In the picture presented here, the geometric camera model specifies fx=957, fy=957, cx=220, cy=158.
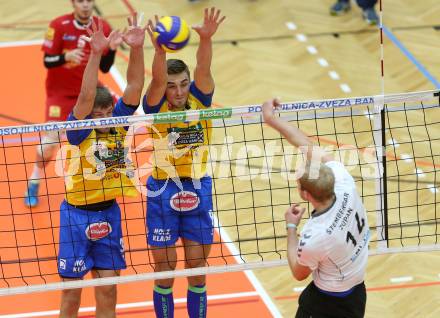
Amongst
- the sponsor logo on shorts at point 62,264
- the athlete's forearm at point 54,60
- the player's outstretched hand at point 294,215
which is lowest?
the sponsor logo on shorts at point 62,264

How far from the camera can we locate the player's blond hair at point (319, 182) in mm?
6531

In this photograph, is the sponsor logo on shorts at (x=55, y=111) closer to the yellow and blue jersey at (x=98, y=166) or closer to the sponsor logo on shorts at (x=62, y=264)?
the yellow and blue jersey at (x=98, y=166)

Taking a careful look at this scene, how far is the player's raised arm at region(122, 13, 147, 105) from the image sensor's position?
7781 mm

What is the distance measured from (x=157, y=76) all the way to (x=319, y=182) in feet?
6.27

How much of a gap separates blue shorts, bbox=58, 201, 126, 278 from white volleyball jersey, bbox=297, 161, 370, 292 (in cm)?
195

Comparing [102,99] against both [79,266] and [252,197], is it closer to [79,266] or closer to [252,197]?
[79,266]

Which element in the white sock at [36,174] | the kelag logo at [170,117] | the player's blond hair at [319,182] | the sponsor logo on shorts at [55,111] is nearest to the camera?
the player's blond hair at [319,182]

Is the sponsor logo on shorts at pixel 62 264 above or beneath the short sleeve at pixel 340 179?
beneath

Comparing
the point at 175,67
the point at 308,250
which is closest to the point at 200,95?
the point at 175,67

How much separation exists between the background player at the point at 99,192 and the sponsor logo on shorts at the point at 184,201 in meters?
0.39

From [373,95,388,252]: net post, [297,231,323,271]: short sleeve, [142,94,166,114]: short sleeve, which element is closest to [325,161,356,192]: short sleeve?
[297,231,323,271]: short sleeve

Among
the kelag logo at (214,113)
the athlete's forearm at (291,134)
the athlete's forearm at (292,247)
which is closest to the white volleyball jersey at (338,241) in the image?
the athlete's forearm at (292,247)

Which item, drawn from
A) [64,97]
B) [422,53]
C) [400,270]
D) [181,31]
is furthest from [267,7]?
[181,31]

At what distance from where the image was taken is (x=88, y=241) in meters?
8.09
